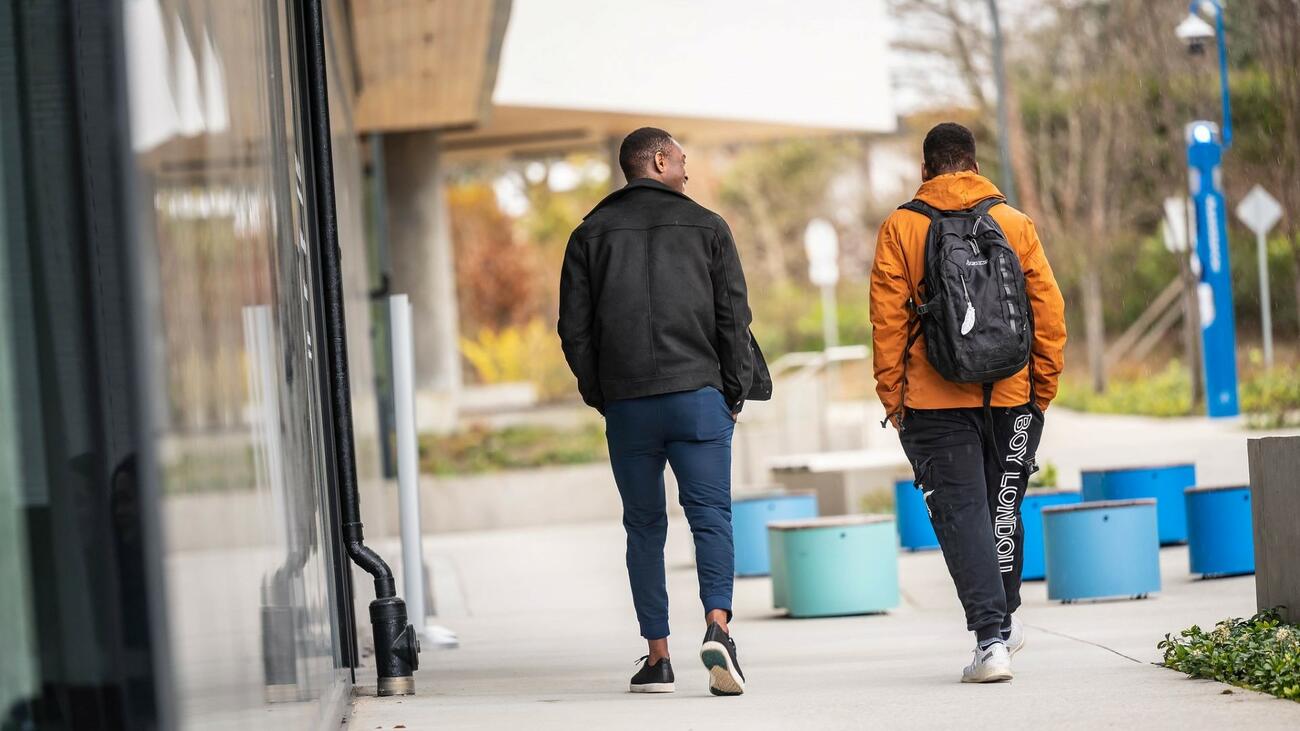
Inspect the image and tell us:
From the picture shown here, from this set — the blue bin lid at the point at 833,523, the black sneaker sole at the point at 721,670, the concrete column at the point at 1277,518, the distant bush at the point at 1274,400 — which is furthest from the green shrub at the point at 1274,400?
the black sneaker sole at the point at 721,670

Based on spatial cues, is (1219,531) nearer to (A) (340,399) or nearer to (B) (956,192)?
(B) (956,192)

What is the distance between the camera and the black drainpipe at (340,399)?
6137 millimetres

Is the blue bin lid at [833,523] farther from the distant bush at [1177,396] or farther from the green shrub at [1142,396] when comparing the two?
the green shrub at [1142,396]

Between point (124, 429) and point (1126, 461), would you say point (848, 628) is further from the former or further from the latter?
point (1126, 461)

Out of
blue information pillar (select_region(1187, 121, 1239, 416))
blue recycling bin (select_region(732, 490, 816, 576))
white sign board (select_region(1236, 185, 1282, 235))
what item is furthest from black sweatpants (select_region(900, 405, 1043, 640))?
white sign board (select_region(1236, 185, 1282, 235))

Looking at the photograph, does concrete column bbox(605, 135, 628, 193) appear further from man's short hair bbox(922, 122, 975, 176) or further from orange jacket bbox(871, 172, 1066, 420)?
orange jacket bbox(871, 172, 1066, 420)

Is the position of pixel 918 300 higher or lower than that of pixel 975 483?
higher

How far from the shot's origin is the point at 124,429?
239 cm

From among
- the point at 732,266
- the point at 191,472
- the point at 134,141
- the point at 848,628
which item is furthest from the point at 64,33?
the point at 848,628

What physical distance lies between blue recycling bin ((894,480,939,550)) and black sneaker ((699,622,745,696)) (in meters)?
6.86

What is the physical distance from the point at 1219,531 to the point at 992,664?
3866 mm

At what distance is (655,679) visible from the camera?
19.7 ft

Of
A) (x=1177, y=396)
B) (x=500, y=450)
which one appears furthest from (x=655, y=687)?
(x=1177, y=396)

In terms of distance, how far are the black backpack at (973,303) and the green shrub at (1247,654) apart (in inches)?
41.2
